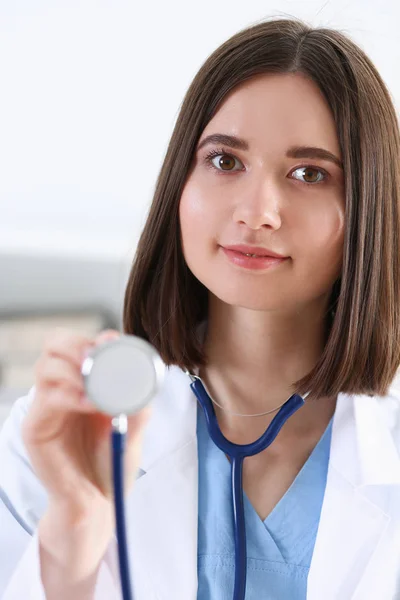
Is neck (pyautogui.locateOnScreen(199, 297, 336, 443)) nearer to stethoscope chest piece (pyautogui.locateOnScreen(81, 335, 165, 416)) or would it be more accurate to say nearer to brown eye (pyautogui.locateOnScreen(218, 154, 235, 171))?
brown eye (pyautogui.locateOnScreen(218, 154, 235, 171))

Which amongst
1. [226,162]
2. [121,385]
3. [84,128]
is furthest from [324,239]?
[84,128]

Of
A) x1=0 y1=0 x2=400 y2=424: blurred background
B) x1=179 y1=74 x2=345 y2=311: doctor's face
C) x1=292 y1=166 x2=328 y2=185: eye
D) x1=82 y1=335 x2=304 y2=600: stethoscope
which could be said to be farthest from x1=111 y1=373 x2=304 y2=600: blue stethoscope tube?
x1=0 y1=0 x2=400 y2=424: blurred background

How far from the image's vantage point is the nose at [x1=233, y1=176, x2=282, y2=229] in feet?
3.03

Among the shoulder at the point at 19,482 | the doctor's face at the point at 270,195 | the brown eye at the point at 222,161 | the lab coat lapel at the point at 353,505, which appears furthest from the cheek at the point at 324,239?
the shoulder at the point at 19,482

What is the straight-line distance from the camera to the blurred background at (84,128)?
233cm

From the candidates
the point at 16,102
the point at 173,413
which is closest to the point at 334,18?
the point at 16,102

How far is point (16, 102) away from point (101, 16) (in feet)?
1.20

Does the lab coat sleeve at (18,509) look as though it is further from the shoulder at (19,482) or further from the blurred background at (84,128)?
the blurred background at (84,128)

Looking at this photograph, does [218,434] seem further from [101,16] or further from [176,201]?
[101,16]

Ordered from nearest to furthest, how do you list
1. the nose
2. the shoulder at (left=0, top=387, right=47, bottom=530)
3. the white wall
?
the nose, the shoulder at (left=0, top=387, right=47, bottom=530), the white wall

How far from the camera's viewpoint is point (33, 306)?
252 cm

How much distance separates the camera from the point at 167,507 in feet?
3.39

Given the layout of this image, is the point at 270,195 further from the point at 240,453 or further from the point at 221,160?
the point at 240,453

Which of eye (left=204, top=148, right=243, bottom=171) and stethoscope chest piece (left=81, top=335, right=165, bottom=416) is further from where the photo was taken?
eye (left=204, top=148, right=243, bottom=171)
